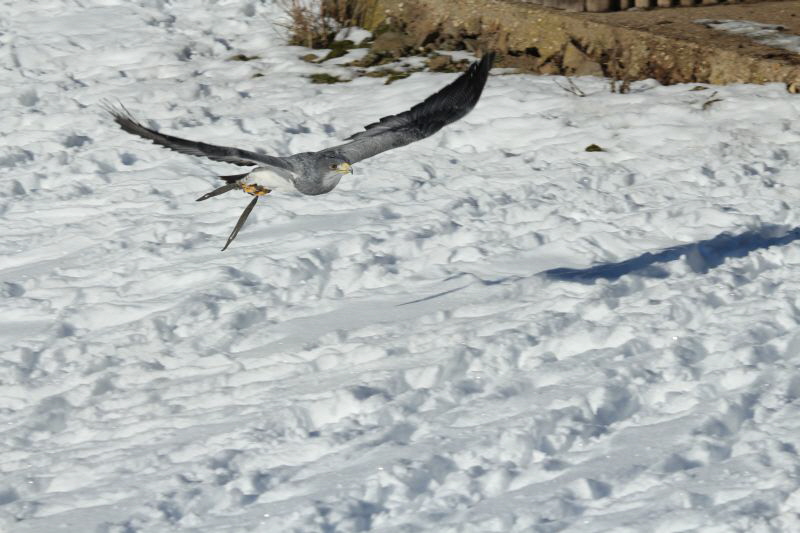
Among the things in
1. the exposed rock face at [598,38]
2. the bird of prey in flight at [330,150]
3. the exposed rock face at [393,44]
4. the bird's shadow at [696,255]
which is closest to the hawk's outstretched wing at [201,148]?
the bird of prey in flight at [330,150]

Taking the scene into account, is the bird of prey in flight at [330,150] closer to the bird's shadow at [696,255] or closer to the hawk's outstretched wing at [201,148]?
the hawk's outstretched wing at [201,148]

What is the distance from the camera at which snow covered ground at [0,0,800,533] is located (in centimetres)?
460

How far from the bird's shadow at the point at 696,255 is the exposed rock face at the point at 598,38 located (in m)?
1.99

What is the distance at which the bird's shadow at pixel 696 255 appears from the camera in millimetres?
6512

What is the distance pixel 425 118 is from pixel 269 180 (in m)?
0.95

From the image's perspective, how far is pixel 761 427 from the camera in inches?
192

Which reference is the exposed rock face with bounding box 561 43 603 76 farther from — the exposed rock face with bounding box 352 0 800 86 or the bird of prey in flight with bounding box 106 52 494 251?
the bird of prey in flight with bounding box 106 52 494 251

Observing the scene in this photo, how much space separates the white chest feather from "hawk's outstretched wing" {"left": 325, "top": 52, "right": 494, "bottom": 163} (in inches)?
13.4

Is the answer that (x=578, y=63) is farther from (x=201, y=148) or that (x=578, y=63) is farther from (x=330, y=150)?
(x=201, y=148)

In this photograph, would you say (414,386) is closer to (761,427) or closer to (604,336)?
(604,336)

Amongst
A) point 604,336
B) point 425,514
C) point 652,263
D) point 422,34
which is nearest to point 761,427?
point 604,336

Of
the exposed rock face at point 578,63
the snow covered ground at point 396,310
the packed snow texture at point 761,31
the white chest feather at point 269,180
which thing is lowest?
the snow covered ground at point 396,310

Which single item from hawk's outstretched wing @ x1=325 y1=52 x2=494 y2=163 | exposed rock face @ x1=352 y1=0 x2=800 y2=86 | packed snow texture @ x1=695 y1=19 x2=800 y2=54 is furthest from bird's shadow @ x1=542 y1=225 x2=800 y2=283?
packed snow texture @ x1=695 y1=19 x2=800 y2=54

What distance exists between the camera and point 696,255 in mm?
6684
